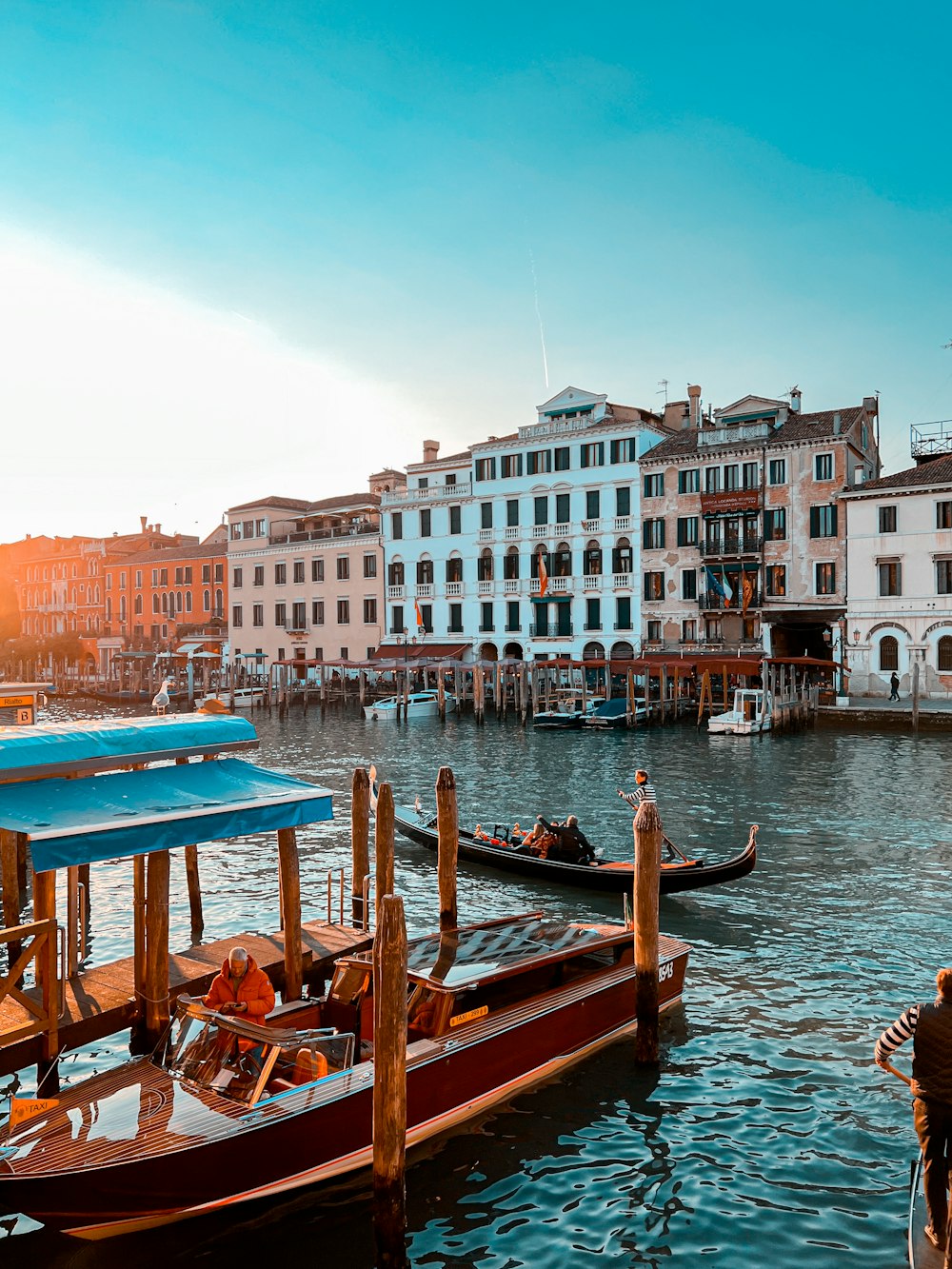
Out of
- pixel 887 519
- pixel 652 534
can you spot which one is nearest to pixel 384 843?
pixel 887 519

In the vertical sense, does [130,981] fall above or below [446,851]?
below

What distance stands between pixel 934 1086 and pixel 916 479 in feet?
119

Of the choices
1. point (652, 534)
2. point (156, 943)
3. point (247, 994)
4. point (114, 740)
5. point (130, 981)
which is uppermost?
point (652, 534)

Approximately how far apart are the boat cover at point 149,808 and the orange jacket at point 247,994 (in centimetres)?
111

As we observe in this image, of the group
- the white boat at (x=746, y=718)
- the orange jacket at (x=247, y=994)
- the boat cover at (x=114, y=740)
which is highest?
the boat cover at (x=114, y=740)

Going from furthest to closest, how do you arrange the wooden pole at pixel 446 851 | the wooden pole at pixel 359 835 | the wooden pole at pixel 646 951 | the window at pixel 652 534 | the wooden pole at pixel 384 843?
the window at pixel 652 534
the wooden pole at pixel 359 835
the wooden pole at pixel 446 851
the wooden pole at pixel 384 843
the wooden pole at pixel 646 951

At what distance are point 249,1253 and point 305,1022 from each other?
195cm

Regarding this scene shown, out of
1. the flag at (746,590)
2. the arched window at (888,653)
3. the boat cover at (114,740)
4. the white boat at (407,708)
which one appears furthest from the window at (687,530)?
the boat cover at (114,740)

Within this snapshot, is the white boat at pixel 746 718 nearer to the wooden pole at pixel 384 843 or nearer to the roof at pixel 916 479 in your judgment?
the roof at pixel 916 479

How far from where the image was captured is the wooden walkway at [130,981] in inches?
321

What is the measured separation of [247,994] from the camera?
7805 millimetres

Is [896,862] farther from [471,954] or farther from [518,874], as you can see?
[471,954]

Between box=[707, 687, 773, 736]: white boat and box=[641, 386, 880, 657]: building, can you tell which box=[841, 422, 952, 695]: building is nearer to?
box=[641, 386, 880, 657]: building

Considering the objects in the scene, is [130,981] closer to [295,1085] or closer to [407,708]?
[295,1085]
